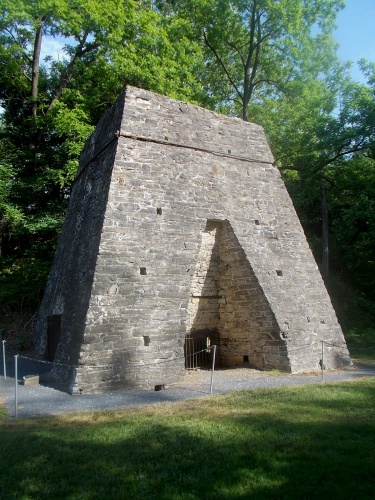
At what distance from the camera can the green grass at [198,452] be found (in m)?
3.57

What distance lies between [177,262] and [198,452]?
4.75 meters

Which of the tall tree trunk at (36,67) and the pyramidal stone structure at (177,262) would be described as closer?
the pyramidal stone structure at (177,262)

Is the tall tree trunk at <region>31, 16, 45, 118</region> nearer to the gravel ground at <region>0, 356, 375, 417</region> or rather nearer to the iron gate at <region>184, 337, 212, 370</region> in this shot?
the gravel ground at <region>0, 356, 375, 417</region>

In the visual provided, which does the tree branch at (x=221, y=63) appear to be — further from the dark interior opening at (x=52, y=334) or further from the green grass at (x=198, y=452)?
the green grass at (x=198, y=452)

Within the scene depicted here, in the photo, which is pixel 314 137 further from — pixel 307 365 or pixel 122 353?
pixel 122 353

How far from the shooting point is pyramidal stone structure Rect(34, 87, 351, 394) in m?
7.73

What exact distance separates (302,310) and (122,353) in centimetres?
416

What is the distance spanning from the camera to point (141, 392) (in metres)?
7.32

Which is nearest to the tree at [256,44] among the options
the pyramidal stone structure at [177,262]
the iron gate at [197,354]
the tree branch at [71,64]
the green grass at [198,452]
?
the tree branch at [71,64]

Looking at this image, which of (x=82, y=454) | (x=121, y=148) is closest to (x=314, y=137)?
(x=121, y=148)

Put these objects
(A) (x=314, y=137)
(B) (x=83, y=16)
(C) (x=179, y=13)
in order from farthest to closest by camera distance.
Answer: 1. (C) (x=179, y=13)
2. (A) (x=314, y=137)
3. (B) (x=83, y=16)

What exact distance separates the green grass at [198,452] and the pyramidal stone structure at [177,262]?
192 cm

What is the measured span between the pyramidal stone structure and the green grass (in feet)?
6.31

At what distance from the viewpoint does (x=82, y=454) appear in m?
4.35
